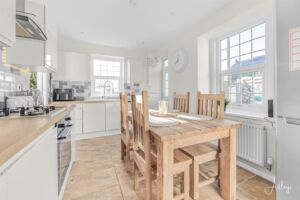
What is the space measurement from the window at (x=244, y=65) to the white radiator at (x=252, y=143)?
19.0 inches

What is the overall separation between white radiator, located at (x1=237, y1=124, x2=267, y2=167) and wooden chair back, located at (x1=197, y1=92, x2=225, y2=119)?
0.54 m

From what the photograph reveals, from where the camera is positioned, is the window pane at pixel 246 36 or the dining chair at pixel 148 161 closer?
the dining chair at pixel 148 161

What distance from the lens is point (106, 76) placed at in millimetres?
4484

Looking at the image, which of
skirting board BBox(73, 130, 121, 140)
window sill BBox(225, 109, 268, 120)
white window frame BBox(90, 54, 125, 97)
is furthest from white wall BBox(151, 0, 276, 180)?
skirting board BBox(73, 130, 121, 140)

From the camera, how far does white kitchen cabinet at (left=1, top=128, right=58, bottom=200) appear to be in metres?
0.65

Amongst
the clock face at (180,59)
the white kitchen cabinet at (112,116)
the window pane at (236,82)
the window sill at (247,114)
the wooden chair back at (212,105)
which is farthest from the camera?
the white kitchen cabinet at (112,116)

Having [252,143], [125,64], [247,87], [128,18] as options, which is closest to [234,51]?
[247,87]

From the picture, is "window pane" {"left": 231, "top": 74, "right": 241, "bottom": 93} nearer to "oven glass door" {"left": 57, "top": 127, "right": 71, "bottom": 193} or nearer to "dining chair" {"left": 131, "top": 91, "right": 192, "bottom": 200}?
"dining chair" {"left": 131, "top": 91, "right": 192, "bottom": 200}

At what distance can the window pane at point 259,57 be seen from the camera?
218 cm

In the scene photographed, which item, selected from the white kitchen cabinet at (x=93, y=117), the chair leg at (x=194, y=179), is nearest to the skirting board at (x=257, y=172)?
the chair leg at (x=194, y=179)

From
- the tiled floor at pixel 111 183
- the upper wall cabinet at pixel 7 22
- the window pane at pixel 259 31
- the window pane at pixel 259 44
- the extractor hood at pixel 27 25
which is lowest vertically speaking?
the tiled floor at pixel 111 183

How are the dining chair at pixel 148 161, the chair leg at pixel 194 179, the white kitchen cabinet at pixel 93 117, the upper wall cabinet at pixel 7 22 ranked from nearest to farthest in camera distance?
the upper wall cabinet at pixel 7 22 < the dining chair at pixel 148 161 < the chair leg at pixel 194 179 < the white kitchen cabinet at pixel 93 117

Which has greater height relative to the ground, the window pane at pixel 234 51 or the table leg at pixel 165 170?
the window pane at pixel 234 51

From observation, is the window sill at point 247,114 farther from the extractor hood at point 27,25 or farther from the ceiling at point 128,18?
the extractor hood at point 27,25
